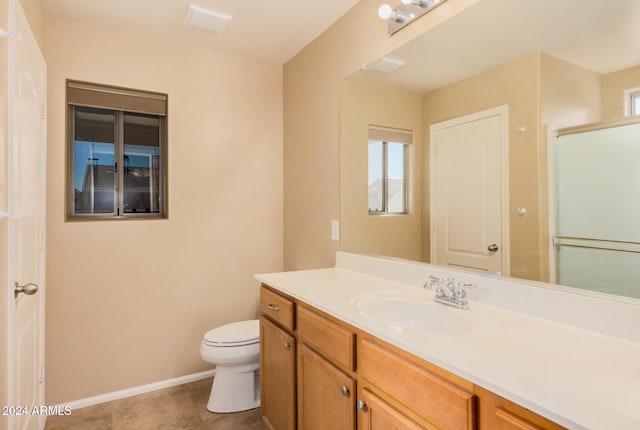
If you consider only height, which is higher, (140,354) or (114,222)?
(114,222)

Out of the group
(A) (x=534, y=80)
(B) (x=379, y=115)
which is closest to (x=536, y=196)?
(A) (x=534, y=80)

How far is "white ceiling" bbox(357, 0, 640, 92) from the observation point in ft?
3.63

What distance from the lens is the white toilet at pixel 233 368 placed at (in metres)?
2.16

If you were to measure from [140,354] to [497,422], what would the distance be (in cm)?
245

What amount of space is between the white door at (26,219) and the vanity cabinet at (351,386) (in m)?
1.09

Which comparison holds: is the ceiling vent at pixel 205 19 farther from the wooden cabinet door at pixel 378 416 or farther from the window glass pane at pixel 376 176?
the wooden cabinet door at pixel 378 416

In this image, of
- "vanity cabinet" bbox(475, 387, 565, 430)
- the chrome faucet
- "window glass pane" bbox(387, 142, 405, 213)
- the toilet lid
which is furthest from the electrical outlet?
"vanity cabinet" bbox(475, 387, 565, 430)

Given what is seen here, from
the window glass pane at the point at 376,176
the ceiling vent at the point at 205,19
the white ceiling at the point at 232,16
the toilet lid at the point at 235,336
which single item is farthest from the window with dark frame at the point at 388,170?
the ceiling vent at the point at 205,19

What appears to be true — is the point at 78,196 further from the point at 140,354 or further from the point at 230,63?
the point at 230,63

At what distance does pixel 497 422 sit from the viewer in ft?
2.59

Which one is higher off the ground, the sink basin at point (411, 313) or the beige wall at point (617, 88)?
the beige wall at point (617, 88)

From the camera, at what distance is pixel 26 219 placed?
5.30ft

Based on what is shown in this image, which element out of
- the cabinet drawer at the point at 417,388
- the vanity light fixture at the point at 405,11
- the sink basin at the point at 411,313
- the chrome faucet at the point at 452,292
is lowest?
the cabinet drawer at the point at 417,388

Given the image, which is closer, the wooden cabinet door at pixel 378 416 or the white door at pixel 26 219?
the wooden cabinet door at pixel 378 416
